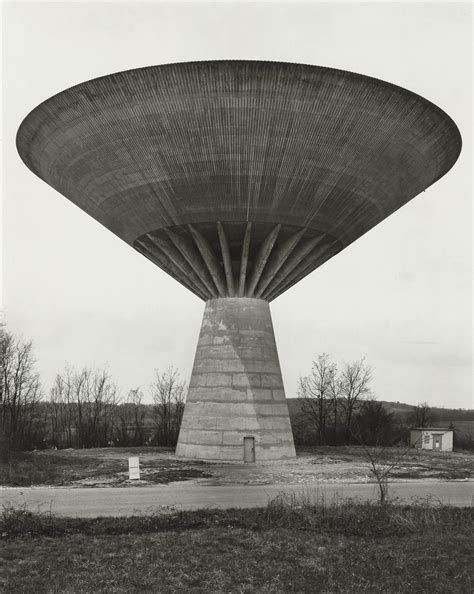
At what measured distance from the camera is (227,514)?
11.4 m

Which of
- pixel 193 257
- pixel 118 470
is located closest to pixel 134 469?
pixel 118 470

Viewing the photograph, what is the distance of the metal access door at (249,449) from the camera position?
73.3ft

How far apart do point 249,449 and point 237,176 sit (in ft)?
30.7

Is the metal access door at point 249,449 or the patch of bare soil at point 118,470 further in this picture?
the metal access door at point 249,449

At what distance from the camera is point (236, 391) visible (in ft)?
74.8

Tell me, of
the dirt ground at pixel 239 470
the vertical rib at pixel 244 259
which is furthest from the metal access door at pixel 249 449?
the vertical rib at pixel 244 259

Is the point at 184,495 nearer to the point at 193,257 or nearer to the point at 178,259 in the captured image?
the point at 193,257

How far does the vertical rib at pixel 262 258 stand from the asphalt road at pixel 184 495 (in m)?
8.93

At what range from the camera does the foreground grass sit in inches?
307

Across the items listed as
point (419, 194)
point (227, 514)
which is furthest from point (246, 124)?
point (227, 514)

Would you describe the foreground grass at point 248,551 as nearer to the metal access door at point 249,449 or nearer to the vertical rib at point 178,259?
the metal access door at point 249,449

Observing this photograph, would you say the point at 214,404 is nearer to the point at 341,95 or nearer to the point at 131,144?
the point at 131,144

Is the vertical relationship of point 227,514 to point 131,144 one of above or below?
below

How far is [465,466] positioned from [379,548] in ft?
47.3
